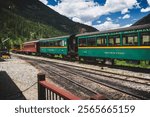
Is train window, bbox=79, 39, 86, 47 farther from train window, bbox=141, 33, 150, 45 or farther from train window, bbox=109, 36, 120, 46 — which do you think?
train window, bbox=141, 33, 150, 45

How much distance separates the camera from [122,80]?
1586 centimetres

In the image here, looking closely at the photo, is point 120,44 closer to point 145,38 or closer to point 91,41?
point 145,38

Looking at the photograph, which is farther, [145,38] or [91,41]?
[91,41]

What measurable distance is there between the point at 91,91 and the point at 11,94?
12.4 ft

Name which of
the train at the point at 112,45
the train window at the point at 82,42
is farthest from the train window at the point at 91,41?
the train window at the point at 82,42

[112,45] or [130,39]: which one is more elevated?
[130,39]

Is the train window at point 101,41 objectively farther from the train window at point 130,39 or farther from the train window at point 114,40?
the train window at point 130,39

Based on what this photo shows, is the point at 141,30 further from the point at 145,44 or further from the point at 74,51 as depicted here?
the point at 74,51

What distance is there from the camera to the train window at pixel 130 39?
19.1 metres

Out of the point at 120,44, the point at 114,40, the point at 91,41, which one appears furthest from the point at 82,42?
the point at 120,44

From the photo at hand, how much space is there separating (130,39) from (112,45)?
269 centimetres

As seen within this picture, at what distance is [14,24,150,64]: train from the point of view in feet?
60.7

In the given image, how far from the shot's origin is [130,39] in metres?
19.7

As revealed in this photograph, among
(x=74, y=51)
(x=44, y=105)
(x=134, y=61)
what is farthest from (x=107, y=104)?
(x=74, y=51)
